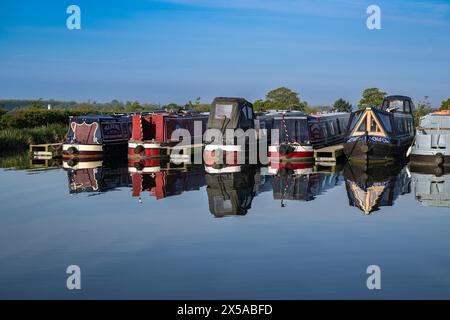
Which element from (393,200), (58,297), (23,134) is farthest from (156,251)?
(23,134)

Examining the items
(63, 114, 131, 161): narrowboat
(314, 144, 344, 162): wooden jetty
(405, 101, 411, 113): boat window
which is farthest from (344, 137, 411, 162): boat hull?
(63, 114, 131, 161): narrowboat

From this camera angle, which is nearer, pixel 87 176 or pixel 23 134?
pixel 87 176

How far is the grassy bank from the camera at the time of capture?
3850 centimetres

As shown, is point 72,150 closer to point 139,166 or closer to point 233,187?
point 139,166

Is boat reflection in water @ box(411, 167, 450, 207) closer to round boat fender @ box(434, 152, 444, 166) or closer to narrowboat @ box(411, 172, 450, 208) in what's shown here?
narrowboat @ box(411, 172, 450, 208)

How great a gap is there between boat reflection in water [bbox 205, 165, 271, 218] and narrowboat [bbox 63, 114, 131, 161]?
23.9 feet

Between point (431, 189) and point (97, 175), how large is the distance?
13.4 meters

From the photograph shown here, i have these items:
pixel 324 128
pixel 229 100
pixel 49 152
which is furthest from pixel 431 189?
pixel 49 152

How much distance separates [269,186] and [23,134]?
22.6 metres

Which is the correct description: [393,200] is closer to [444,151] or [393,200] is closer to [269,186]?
[269,186]

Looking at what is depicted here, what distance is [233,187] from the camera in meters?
22.1

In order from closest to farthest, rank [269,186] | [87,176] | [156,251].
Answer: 1. [156,251]
2. [269,186]
3. [87,176]
